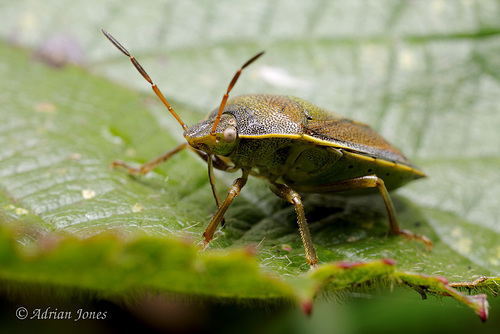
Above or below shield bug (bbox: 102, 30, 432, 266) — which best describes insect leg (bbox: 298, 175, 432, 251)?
below

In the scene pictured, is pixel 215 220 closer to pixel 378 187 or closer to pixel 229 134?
pixel 229 134

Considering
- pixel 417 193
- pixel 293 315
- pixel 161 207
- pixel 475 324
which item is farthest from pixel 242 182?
pixel 475 324

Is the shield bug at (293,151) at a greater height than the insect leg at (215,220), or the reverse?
the shield bug at (293,151)

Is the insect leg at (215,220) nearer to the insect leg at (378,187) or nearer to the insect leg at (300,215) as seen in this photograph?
the insect leg at (300,215)

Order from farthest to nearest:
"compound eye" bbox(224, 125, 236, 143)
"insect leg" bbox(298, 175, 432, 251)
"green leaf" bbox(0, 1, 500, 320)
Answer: "insect leg" bbox(298, 175, 432, 251)
"compound eye" bbox(224, 125, 236, 143)
"green leaf" bbox(0, 1, 500, 320)

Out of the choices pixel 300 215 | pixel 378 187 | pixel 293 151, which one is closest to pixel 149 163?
pixel 293 151

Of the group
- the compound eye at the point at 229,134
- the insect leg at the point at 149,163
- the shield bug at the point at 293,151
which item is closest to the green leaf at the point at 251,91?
the insect leg at the point at 149,163

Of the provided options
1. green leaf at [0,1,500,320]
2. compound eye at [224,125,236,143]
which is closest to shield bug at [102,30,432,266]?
compound eye at [224,125,236,143]

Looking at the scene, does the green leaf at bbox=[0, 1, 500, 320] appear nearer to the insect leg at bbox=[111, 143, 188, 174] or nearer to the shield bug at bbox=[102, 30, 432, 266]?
the insect leg at bbox=[111, 143, 188, 174]

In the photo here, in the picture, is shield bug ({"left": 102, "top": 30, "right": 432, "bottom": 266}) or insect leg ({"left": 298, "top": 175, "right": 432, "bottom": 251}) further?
insect leg ({"left": 298, "top": 175, "right": 432, "bottom": 251})
